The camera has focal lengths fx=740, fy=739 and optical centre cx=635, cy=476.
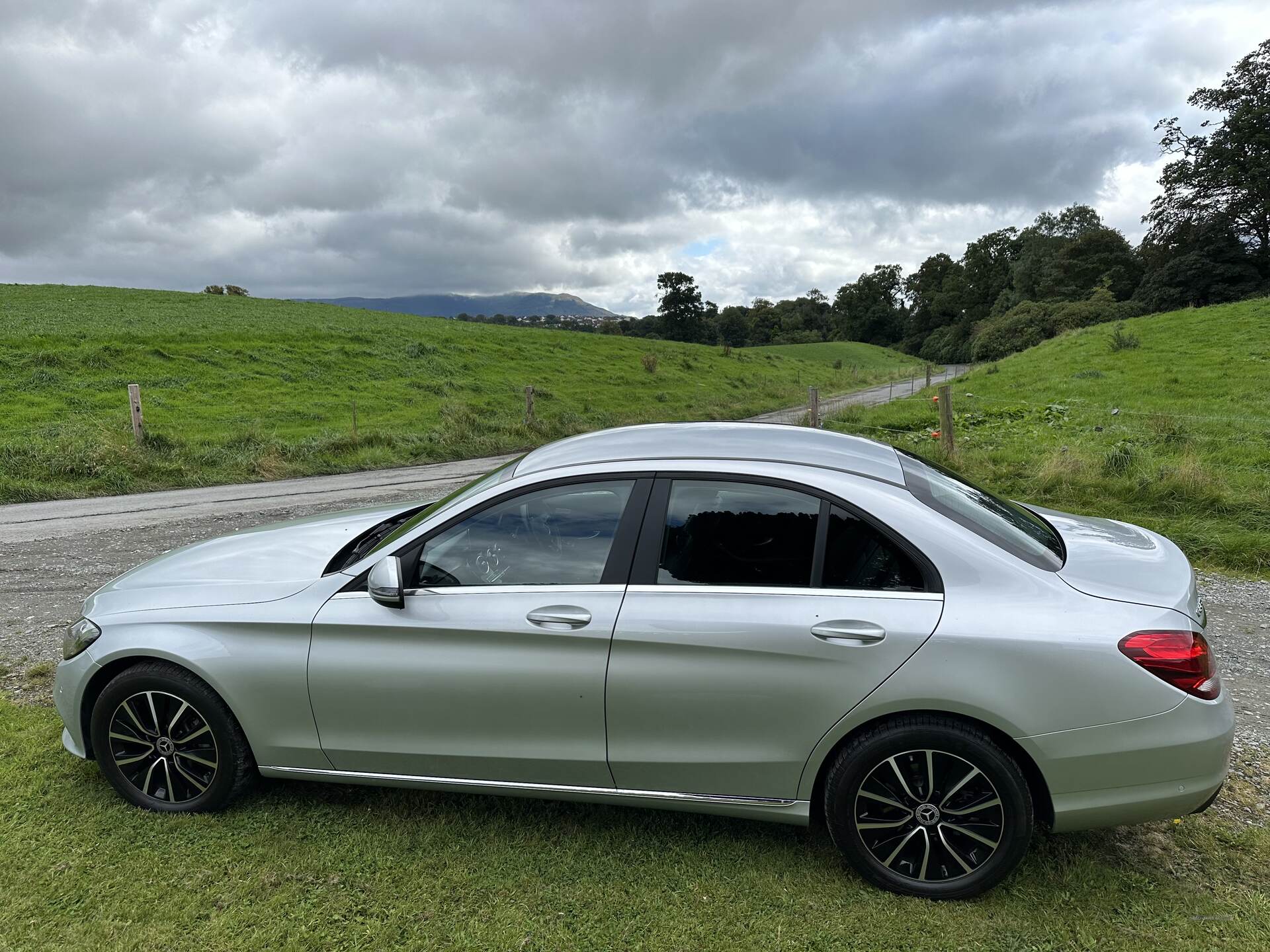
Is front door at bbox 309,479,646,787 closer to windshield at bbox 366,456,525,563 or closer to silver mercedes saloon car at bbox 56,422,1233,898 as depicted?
silver mercedes saloon car at bbox 56,422,1233,898

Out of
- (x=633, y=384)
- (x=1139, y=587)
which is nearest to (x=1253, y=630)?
(x=1139, y=587)

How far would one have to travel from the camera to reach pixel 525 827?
3.10 metres

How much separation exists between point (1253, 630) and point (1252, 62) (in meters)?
67.3

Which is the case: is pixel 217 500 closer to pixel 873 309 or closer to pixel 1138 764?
→ pixel 1138 764

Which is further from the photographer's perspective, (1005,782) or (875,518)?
(875,518)

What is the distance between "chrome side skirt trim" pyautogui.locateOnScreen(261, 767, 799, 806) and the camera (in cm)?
273

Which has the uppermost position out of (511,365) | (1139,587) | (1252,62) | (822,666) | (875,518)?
(1252,62)

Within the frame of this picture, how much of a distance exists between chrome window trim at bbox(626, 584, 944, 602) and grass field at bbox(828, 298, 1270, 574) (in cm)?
555

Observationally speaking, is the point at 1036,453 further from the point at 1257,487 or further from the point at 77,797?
the point at 77,797

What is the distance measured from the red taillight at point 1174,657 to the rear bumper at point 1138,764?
60mm

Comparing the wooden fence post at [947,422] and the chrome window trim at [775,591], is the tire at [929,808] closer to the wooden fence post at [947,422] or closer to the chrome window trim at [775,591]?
the chrome window trim at [775,591]

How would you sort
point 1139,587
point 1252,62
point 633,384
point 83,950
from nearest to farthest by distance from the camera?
point 83,950
point 1139,587
point 633,384
point 1252,62

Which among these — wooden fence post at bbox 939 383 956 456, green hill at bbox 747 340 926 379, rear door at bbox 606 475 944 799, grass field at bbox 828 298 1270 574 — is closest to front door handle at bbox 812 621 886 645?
rear door at bbox 606 475 944 799

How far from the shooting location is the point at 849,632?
2.53 metres
